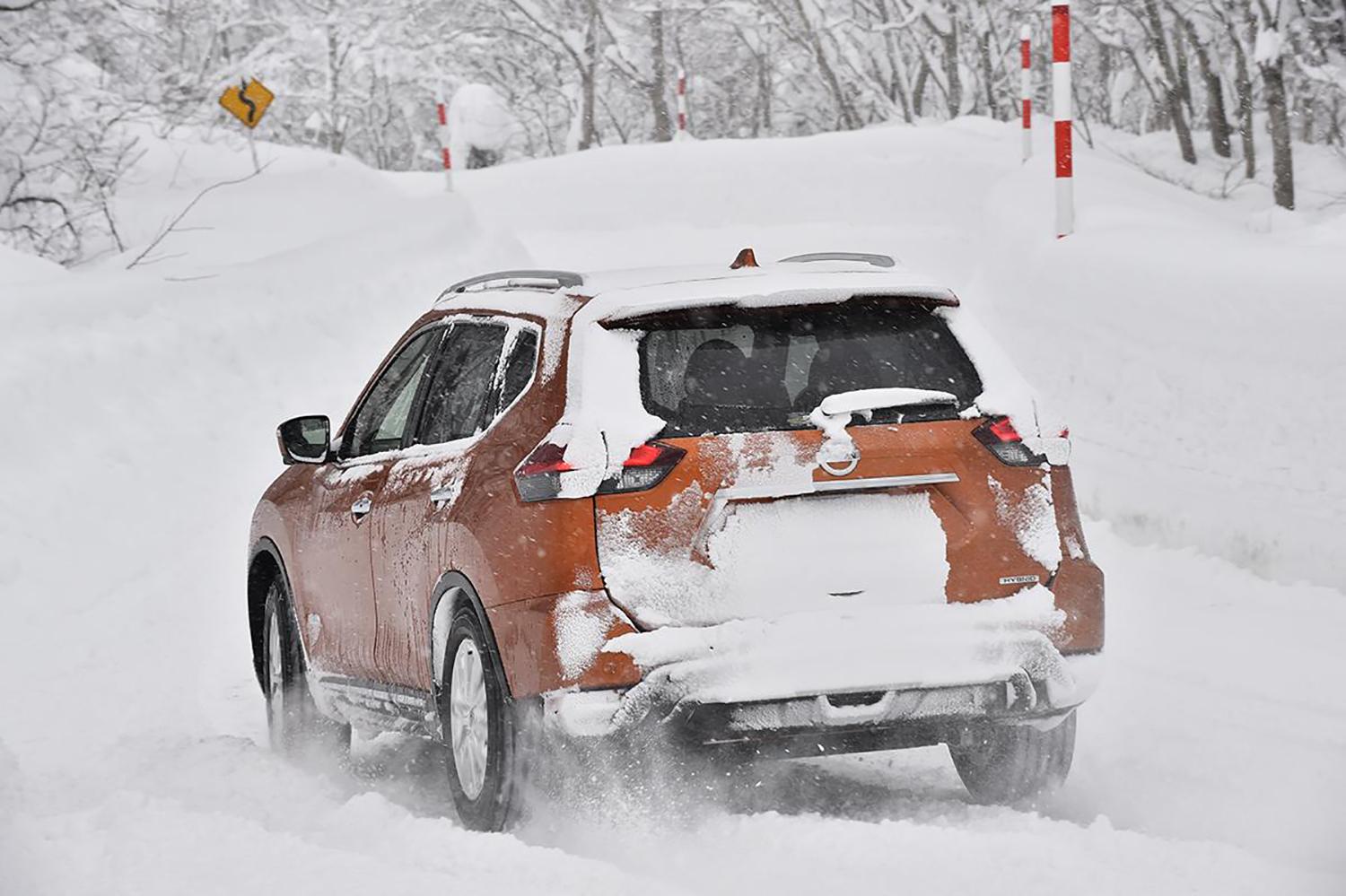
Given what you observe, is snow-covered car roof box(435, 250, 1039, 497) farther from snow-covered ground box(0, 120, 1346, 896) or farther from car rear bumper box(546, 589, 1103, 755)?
snow-covered ground box(0, 120, 1346, 896)

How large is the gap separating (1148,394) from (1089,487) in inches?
25.3

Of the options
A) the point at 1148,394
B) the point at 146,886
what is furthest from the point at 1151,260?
the point at 146,886

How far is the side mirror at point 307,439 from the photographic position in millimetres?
7141

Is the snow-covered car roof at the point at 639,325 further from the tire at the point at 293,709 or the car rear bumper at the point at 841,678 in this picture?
the tire at the point at 293,709

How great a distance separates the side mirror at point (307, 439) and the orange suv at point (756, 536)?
4.22 ft

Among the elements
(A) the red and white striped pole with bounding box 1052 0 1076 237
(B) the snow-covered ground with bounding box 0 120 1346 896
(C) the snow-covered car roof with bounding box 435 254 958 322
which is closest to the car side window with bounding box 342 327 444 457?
(C) the snow-covered car roof with bounding box 435 254 958 322

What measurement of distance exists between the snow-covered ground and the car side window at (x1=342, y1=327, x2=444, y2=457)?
109 cm

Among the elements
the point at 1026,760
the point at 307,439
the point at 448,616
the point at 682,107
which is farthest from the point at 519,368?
the point at 682,107

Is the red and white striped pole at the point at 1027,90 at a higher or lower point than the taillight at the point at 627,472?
higher

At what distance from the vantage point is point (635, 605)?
202 inches

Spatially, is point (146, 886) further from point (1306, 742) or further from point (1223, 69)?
point (1223, 69)

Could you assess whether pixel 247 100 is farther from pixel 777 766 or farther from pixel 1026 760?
pixel 1026 760

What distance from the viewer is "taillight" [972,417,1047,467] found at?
5.38m

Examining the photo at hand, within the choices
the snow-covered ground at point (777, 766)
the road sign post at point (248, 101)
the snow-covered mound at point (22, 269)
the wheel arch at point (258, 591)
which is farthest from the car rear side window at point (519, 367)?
the road sign post at point (248, 101)
